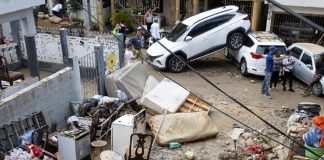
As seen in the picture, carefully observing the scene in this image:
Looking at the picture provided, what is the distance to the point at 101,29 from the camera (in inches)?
813

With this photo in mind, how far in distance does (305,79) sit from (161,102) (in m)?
5.52

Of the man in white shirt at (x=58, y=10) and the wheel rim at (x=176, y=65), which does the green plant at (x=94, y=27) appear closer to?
the man in white shirt at (x=58, y=10)

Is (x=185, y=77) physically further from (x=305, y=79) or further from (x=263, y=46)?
(x=305, y=79)

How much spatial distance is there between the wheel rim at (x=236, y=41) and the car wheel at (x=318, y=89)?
3.50 metres

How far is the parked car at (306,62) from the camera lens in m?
12.5

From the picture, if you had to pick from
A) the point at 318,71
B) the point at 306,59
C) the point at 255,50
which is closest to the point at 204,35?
the point at 255,50

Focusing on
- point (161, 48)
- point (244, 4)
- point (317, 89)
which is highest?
point (244, 4)

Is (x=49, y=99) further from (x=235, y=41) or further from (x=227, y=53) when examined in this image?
(x=227, y=53)

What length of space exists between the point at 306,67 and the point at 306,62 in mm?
203

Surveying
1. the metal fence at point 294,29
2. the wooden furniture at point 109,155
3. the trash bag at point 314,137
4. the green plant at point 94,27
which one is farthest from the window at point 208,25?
the green plant at point 94,27

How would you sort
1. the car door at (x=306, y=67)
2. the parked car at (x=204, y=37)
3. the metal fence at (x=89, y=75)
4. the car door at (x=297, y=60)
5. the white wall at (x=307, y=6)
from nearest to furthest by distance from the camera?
the metal fence at (x=89, y=75) < the car door at (x=306, y=67) < the car door at (x=297, y=60) < the parked car at (x=204, y=37) < the white wall at (x=307, y=6)

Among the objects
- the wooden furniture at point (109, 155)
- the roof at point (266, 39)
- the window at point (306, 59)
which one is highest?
the roof at point (266, 39)

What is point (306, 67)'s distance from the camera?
42.8ft

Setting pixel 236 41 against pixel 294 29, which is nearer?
pixel 236 41
